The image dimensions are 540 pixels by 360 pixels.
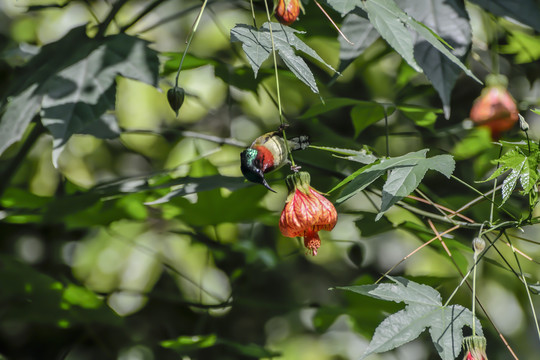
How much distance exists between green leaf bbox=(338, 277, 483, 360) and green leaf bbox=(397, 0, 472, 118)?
0.86 ft

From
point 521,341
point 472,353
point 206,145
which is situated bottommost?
point 521,341

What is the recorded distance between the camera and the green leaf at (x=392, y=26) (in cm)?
50

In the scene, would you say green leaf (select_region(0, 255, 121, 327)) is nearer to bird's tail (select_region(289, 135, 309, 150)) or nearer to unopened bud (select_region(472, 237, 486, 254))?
bird's tail (select_region(289, 135, 309, 150))

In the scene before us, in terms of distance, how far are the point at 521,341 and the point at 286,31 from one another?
3.54 ft

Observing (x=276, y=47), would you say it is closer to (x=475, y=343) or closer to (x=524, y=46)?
(x=475, y=343)

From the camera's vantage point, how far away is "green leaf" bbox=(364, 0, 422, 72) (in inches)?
19.9

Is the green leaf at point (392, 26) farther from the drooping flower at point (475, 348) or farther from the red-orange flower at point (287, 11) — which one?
the drooping flower at point (475, 348)

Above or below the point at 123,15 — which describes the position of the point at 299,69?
above

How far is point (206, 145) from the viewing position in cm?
131

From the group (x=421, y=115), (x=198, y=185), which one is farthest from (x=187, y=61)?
(x=421, y=115)

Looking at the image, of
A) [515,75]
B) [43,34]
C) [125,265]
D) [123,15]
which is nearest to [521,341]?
[515,75]

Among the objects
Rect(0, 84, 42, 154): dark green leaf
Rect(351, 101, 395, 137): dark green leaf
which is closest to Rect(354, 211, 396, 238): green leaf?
Rect(351, 101, 395, 137): dark green leaf

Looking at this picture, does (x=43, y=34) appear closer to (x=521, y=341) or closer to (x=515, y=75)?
(x=515, y=75)

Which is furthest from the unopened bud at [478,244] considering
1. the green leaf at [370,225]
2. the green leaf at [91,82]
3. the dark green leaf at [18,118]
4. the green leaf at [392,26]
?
the dark green leaf at [18,118]
